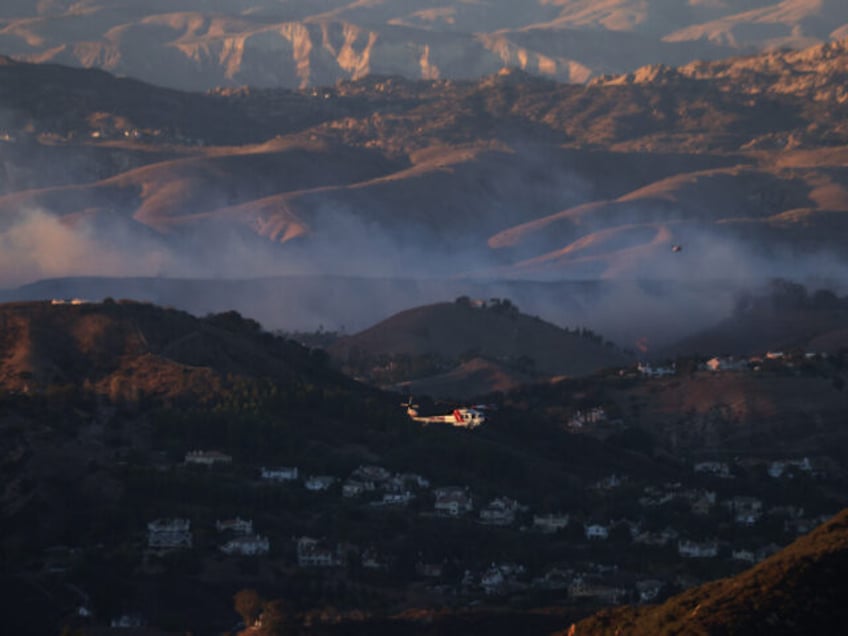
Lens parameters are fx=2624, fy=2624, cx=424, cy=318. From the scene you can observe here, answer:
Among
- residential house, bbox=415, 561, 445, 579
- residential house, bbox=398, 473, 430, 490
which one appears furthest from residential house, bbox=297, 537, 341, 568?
residential house, bbox=398, 473, 430, 490

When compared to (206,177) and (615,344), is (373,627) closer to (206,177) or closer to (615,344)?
(615,344)

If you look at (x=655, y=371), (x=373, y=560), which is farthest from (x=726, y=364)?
(x=373, y=560)

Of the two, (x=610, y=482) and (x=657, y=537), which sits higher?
(x=610, y=482)

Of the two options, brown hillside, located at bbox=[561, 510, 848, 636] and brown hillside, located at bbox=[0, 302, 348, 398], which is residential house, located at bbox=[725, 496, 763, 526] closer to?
brown hillside, located at bbox=[0, 302, 348, 398]

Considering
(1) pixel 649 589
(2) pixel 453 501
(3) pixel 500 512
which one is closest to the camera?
(1) pixel 649 589

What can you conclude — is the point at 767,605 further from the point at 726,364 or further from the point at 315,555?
the point at 726,364

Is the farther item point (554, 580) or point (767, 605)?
point (554, 580)

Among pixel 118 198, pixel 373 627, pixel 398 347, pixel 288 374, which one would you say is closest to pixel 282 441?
pixel 288 374

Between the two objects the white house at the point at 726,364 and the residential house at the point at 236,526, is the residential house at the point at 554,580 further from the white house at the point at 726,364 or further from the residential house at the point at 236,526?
the white house at the point at 726,364
